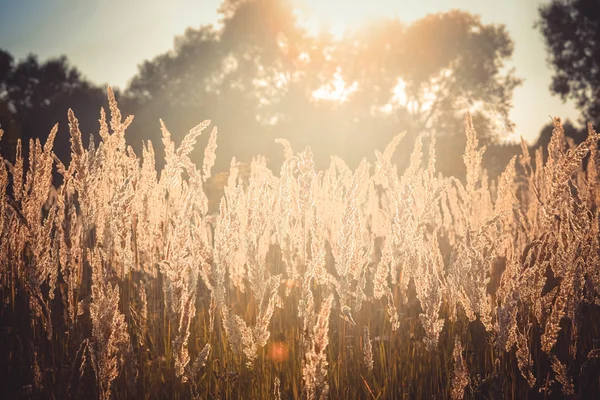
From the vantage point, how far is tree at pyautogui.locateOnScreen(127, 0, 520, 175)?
2359 cm

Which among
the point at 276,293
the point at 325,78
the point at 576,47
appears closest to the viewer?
the point at 276,293

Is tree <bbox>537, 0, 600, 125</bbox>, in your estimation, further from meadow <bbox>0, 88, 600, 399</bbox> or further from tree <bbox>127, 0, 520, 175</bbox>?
meadow <bbox>0, 88, 600, 399</bbox>

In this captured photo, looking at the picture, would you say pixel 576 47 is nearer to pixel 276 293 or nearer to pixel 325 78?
pixel 325 78

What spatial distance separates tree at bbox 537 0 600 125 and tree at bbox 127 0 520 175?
331cm

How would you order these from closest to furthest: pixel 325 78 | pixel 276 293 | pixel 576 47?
pixel 276 293, pixel 576 47, pixel 325 78

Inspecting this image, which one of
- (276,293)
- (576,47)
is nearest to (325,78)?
(576,47)

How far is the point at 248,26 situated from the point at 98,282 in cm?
3216

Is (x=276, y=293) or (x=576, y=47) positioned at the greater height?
(x=576, y=47)

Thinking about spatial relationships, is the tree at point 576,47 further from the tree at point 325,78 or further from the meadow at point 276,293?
the meadow at point 276,293

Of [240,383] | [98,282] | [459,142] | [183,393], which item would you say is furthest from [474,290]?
[459,142]

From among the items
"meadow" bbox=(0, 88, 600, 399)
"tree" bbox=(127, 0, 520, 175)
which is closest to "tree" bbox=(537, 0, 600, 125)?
"tree" bbox=(127, 0, 520, 175)

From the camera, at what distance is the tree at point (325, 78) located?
23.6m

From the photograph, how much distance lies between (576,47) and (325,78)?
14787mm

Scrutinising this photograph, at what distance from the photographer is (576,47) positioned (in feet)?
74.7
